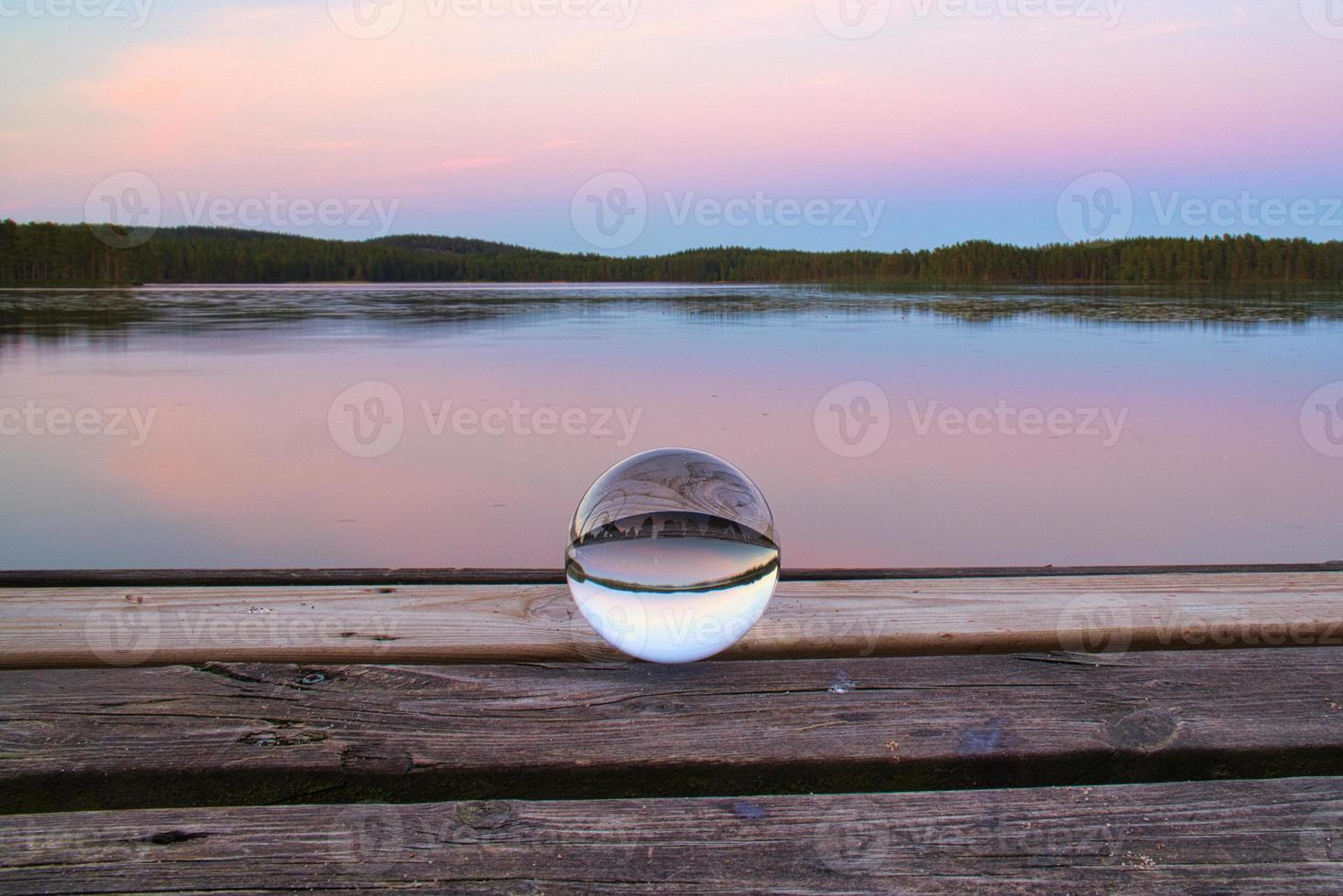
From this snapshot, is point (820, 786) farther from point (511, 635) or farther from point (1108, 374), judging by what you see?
point (1108, 374)

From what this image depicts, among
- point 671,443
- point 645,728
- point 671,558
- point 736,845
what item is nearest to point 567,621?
point 671,558

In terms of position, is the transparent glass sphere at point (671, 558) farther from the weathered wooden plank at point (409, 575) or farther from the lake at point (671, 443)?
the lake at point (671, 443)

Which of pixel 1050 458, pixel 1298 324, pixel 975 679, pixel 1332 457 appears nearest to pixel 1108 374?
pixel 1332 457

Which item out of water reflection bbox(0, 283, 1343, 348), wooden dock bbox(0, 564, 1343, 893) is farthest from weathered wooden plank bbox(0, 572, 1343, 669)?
water reflection bbox(0, 283, 1343, 348)

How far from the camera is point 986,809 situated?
1.03 m

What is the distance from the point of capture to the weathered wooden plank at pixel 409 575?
1887 millimetres

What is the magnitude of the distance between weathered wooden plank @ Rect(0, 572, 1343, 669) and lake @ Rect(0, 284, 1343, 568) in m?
3.20

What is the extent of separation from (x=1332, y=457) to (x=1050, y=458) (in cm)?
223

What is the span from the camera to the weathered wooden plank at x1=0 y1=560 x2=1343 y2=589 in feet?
6.19

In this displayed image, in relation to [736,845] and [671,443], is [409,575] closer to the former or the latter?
[736,845]

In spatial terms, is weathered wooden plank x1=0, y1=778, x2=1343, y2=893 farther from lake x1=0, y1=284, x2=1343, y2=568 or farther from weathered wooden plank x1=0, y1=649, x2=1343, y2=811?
lake x1=0, y1=284, x2=1343, y2=568

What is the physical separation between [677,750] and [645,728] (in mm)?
64

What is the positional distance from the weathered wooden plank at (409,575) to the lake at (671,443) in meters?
2.97

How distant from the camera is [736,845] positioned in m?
0.98
